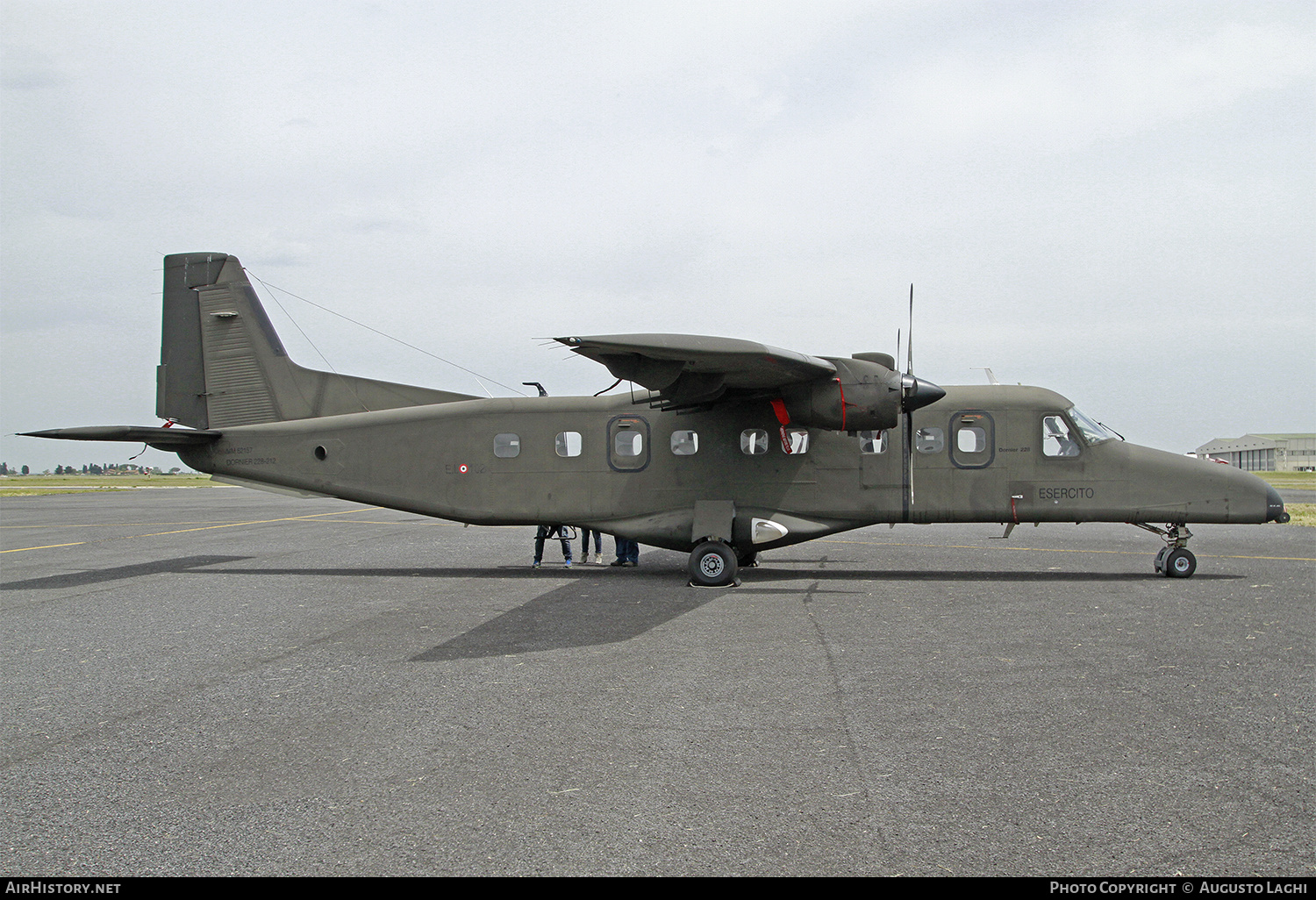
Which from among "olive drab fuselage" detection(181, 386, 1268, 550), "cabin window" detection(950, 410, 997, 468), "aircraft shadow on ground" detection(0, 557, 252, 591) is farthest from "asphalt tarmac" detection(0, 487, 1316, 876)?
"cabin window" detection(950, 410, 997, 468)

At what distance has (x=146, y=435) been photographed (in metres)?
15.0

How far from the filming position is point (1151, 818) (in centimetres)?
432

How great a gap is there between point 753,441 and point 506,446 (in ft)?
14.2

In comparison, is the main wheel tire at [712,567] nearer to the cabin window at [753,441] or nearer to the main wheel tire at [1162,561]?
the cabin window at [753,441]

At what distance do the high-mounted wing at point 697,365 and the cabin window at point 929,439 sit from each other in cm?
231

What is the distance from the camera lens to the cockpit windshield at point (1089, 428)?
13969mm

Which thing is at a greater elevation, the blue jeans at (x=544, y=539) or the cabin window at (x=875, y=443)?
the cabin window at (x=875, y=443)

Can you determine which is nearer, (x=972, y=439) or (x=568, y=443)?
(x=972, y=439)

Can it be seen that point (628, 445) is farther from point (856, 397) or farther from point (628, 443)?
point (856, 397)

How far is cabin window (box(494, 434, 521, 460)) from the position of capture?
49.5 ft

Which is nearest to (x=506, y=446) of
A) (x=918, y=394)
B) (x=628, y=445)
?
(x=628, y=445)

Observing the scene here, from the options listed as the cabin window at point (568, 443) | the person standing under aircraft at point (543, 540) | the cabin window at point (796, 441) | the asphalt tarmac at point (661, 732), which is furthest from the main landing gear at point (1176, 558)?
the person standing under aircraft at point (543, 540)

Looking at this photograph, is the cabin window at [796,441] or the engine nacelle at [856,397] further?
the cabin window at [796,441]

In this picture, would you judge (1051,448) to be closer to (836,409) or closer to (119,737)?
(836,409)
